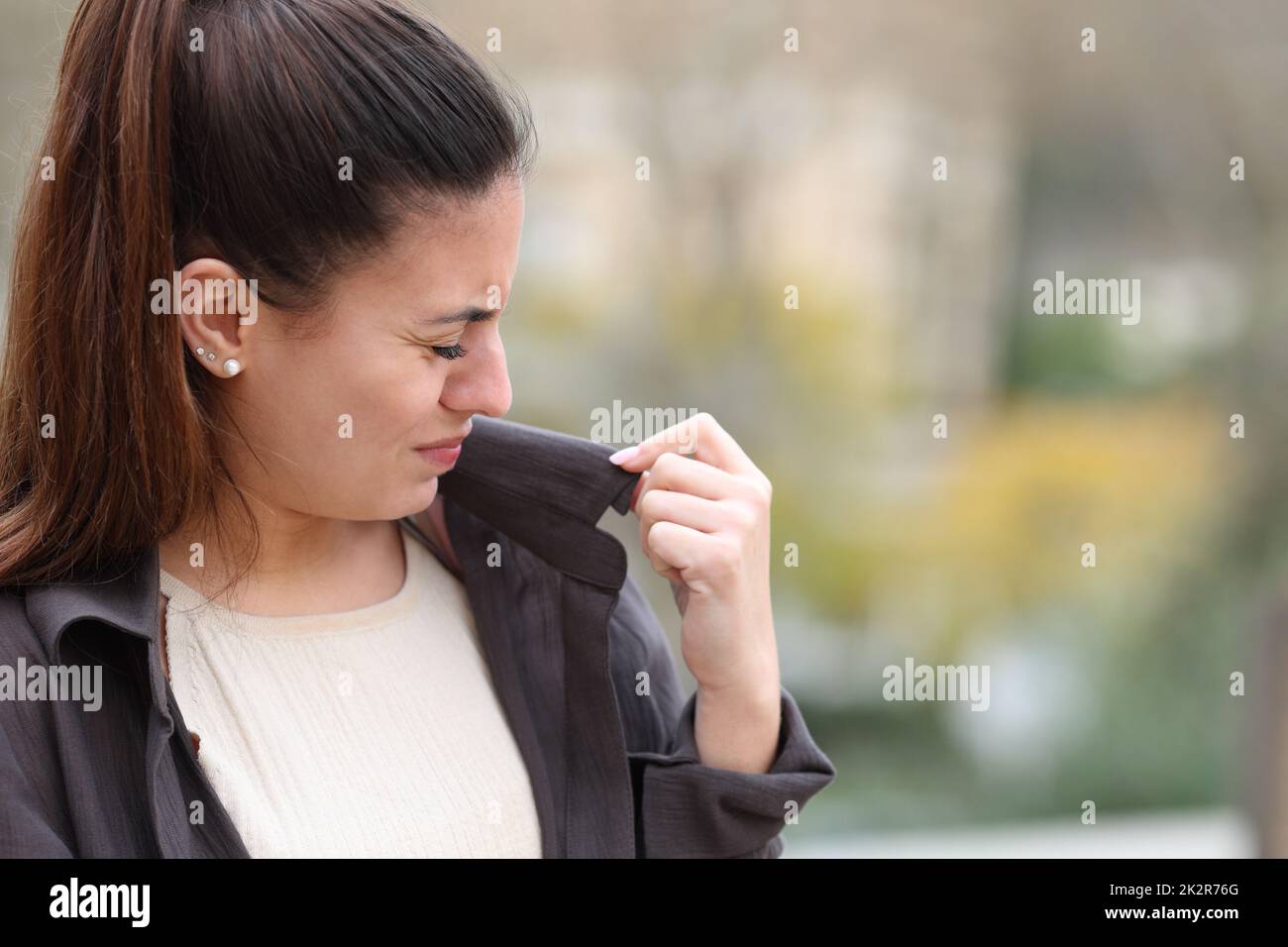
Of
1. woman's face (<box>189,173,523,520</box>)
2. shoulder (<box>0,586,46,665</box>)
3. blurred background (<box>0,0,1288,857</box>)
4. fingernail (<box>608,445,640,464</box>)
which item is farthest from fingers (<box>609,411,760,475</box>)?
blurred background (<box>0,0,1288,857</box>)

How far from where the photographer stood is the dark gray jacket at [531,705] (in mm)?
1061

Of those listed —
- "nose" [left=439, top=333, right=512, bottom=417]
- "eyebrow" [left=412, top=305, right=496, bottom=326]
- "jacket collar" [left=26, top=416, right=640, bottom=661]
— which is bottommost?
"jacket collar" [left=26, top=416, right=640, bottom=661]

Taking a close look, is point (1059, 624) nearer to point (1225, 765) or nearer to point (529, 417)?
point (1225, 765)

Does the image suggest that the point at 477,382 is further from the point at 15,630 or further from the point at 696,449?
the point at 15,630

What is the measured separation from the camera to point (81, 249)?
115 cm

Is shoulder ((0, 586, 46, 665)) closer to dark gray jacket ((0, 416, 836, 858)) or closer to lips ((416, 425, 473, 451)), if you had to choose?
dark gray jacket ((0, 416, 836, 858))

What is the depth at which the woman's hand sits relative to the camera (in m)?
1.28

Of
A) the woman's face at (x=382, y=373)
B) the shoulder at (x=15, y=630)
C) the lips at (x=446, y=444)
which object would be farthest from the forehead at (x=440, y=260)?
the shoulder at (x=15, y=630)

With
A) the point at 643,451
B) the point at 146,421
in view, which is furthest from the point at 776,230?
the point at 146,421

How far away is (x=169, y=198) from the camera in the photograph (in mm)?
1126

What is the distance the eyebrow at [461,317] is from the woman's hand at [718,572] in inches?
9.1

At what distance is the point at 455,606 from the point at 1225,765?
3964mm

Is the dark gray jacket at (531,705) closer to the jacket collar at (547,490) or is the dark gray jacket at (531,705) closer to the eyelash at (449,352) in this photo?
the jacket collar at (547,490)

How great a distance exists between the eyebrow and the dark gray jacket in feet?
0.65
